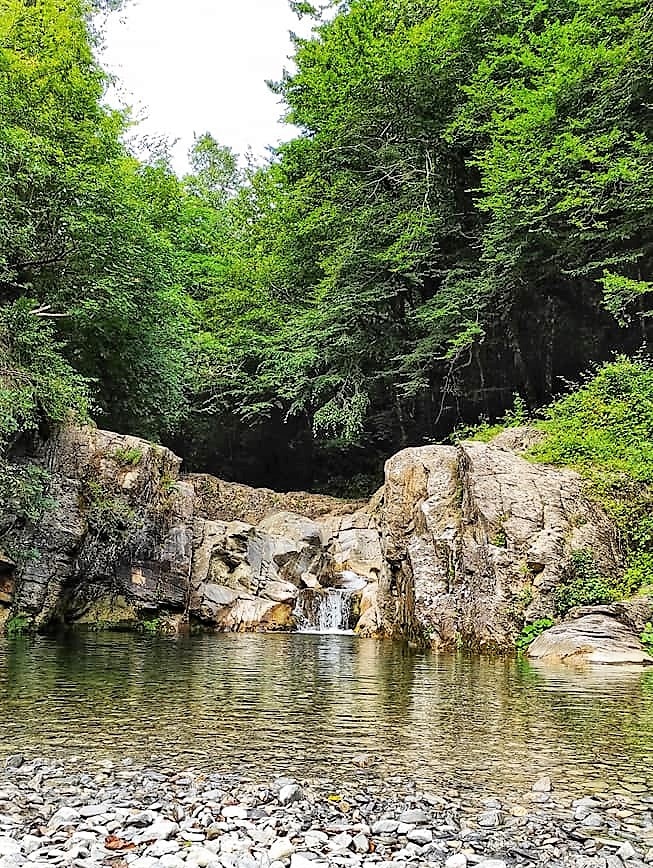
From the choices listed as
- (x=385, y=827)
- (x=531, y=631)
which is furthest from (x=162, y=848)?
(x=531, y=631)

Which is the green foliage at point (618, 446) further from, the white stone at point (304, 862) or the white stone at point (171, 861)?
the white stone at point (171, 861)

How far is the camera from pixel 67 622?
1433 cm

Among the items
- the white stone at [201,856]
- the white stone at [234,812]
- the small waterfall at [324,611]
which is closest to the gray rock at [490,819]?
the white stone at [234,812]

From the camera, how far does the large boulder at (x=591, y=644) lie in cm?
883

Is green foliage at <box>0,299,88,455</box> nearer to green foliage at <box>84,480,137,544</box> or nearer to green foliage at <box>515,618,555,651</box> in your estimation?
green foliage at <box>84,480,137,544</box>

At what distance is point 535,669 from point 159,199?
1946 centimetres

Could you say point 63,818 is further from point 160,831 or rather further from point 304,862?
point 304,862

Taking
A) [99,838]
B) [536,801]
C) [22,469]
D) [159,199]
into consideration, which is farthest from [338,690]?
[159,199]

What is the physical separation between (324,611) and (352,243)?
1066cm

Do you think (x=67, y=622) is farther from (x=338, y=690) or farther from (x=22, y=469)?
(x=338, y=690)

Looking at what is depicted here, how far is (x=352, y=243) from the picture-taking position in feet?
68.3

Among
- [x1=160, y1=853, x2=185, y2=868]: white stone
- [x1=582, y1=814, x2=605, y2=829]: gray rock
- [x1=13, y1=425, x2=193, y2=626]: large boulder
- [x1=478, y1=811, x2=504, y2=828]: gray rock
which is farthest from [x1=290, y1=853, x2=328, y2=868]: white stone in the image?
[x1=13, y1=425, x2=193, y2=626]: large boulder

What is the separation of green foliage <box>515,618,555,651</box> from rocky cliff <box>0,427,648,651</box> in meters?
0.13

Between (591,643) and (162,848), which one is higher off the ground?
(591,643)
